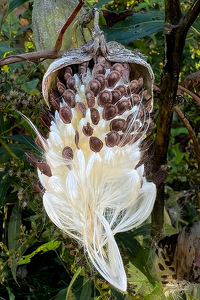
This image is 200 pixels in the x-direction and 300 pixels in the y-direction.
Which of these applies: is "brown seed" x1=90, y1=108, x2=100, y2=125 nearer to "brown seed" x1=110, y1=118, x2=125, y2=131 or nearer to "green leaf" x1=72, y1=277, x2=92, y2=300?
"brown seed" x1=110, y1=118, x2=125, y2=131

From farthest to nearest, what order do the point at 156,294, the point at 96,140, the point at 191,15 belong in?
the point at 156,294
the point at 191,15
the point at 96,140

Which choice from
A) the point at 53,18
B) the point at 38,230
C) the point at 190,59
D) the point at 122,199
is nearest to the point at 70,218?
the point at 122,199

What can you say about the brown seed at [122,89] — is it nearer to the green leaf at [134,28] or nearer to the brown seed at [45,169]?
the brown seed at [45,169]

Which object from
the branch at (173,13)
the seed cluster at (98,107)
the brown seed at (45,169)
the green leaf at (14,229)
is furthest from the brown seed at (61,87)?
the green leaf at (14,229)

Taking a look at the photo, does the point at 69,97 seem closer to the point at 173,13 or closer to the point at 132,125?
the point at 132,125

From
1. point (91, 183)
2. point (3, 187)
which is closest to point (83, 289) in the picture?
point (3, 187)
